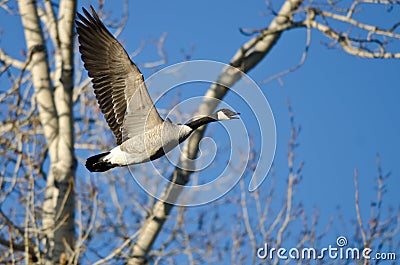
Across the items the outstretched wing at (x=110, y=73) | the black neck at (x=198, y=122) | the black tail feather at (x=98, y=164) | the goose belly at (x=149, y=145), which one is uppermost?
the outstretched wing at (x=110, y=73)

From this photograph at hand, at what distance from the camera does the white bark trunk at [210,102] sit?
9.30 m

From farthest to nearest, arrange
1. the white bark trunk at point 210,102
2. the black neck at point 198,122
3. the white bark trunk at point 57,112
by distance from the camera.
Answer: the white bark trunk at point 57,112, the white bark trunk at point 210,102, the black neck at point 198,122

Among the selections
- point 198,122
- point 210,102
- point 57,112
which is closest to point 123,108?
point 198,122

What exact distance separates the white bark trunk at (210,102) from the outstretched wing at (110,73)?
2519mm

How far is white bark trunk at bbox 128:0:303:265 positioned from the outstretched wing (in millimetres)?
2519

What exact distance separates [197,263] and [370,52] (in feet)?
9.35

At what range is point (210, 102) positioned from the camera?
9406mm

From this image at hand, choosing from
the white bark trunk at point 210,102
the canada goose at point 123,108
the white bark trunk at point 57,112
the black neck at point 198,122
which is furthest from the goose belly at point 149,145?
the white bark trunk at point 57,112

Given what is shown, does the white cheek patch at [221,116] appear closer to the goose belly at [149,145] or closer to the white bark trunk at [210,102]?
the goose belly at [149,145]

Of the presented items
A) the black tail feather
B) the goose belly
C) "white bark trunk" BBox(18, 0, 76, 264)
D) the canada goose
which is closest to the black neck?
the canada goose

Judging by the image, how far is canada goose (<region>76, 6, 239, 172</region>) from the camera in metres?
6.10

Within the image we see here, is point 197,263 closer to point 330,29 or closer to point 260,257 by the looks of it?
point 260,257

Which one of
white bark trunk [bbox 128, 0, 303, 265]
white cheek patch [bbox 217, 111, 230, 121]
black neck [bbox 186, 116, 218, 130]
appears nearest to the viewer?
white cheek patch [bbox 217, 111, 230, 121]

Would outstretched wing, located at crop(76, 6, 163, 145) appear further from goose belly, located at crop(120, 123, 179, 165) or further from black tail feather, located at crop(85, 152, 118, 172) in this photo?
black tail feather, located at crop(85, 152, 118, 172)
